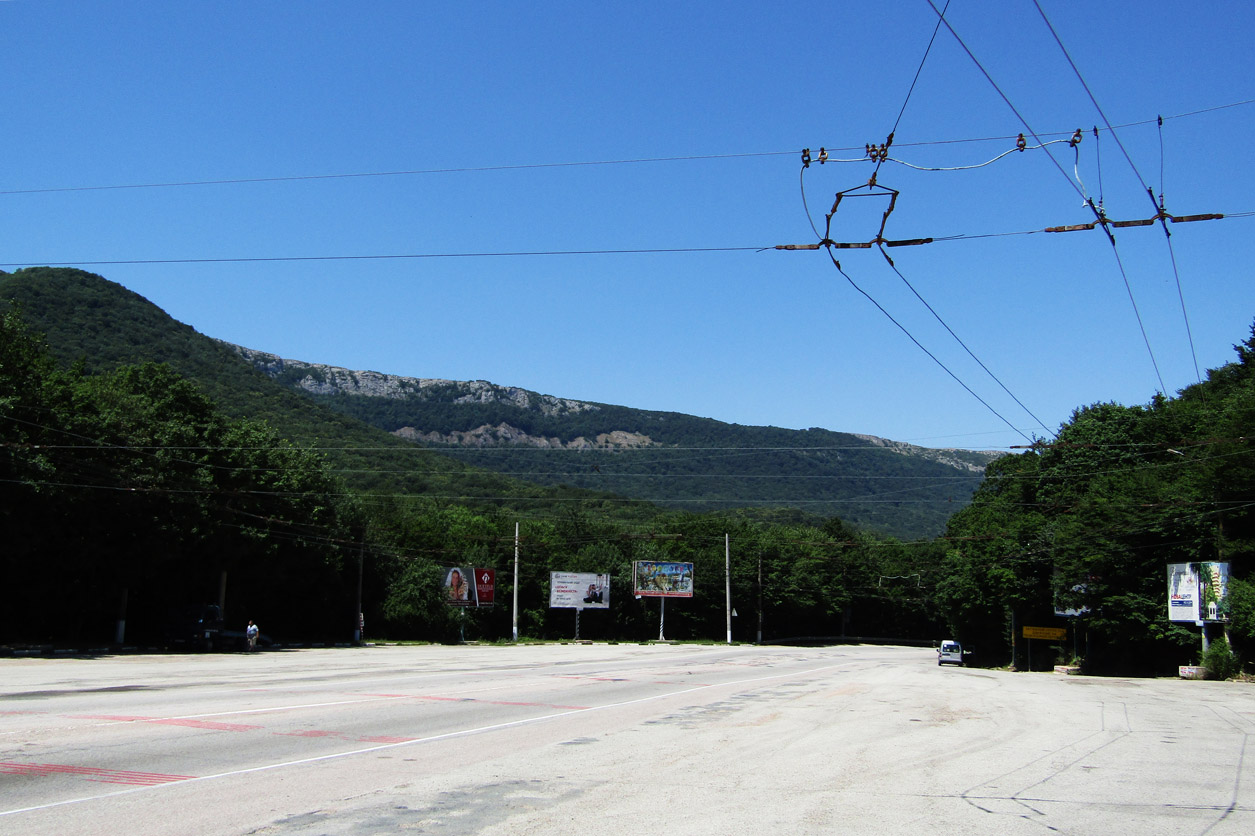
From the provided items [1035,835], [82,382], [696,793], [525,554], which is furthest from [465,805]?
[525,554]

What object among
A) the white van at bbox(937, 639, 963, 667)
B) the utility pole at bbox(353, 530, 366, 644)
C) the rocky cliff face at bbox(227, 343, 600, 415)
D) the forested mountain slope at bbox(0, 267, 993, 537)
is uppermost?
the rocky cliff face at bbox(227, 343, 600, 415)

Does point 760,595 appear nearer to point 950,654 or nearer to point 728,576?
point 728,576

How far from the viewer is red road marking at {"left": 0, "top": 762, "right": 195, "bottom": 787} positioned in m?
9.34

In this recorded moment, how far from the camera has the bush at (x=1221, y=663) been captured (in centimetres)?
3497

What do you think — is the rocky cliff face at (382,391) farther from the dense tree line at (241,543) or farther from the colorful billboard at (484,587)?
the colorful billboard at (484,587)

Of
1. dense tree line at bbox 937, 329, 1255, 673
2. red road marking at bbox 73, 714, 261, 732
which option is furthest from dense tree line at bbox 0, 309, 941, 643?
dense tree line at bbox 937, 329, 1255, 673

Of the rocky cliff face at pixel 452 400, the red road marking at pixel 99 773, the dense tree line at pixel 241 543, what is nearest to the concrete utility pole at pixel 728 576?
the dense tree line at pixel 241 543

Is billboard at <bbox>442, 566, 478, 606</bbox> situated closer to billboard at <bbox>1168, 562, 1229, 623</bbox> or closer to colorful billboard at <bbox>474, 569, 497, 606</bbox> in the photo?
colorful billboard at <bbox>474, 569, 497, 606</bbox>

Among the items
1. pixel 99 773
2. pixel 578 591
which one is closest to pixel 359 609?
pixel 578 591

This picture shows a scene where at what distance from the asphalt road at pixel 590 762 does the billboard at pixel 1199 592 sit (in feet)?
51.2

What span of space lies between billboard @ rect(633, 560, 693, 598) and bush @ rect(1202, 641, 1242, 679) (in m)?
50.9

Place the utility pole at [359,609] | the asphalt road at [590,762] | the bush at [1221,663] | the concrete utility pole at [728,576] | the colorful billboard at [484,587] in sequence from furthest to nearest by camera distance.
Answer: the concrete utility pole at [728,576] < the colorful billboard at [484,587] < the utility pole at [359,609] < the bush at [1221,663] < the asphalt road at [590,762]

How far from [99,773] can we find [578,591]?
72871mm

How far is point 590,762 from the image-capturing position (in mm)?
11625
